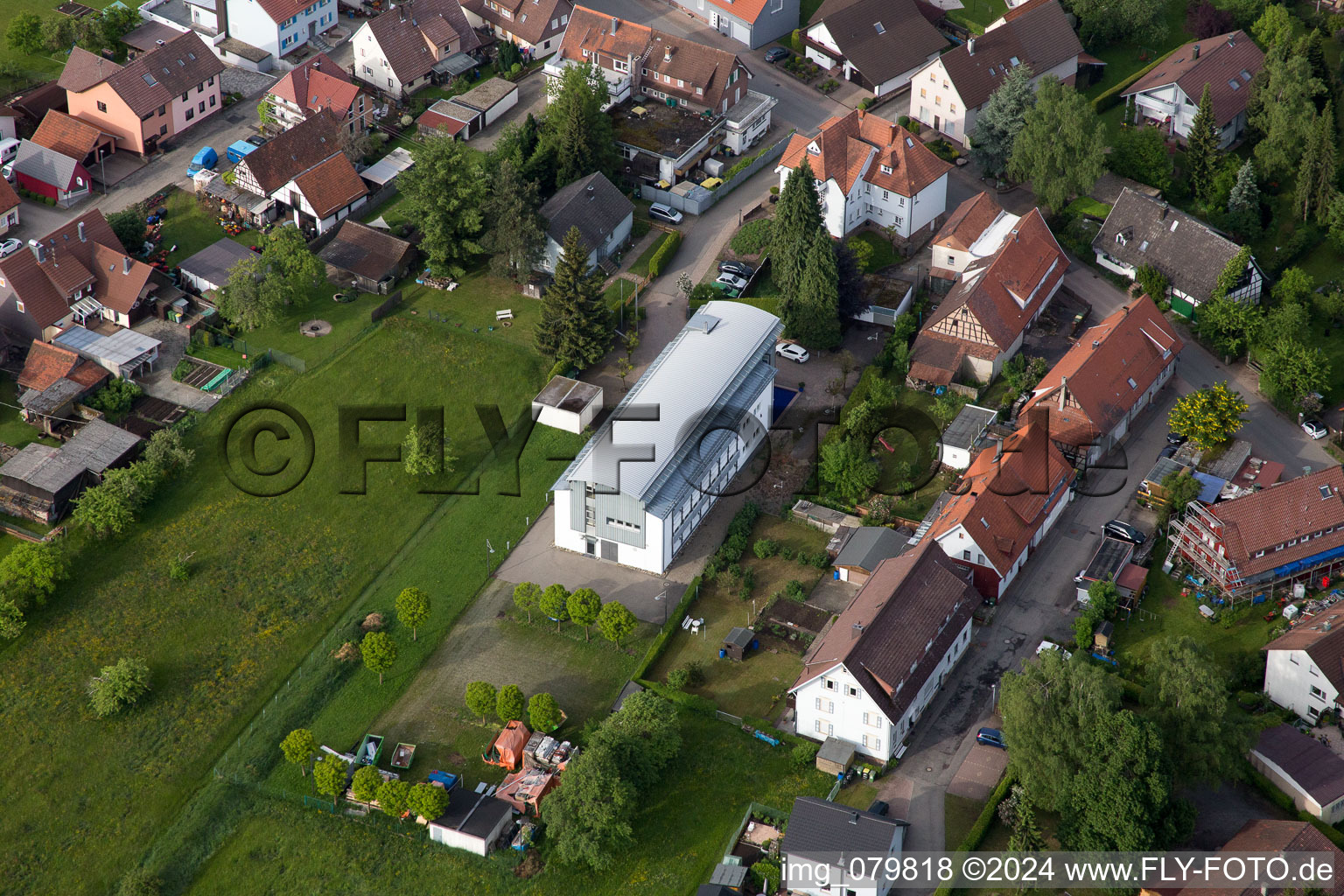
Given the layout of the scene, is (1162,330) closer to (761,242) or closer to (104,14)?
(761,242)

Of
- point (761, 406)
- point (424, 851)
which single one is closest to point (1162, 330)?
point (761, 406)

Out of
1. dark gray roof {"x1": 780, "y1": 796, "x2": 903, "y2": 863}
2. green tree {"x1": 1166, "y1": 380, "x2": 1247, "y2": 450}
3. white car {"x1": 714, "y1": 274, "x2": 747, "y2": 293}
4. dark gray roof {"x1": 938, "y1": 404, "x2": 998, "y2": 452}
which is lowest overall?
white car {"x1": 714, "y1": 274, "x2": 747, "y2": 293}

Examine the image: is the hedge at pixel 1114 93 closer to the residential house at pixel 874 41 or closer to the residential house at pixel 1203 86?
the residential house at pixel 1203 86

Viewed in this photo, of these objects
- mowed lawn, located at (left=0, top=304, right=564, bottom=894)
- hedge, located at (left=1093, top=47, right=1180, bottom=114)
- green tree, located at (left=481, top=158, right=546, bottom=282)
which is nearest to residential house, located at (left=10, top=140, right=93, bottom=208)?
mowed lawn, located at (left=0, top=304, right=564, bottom=894)

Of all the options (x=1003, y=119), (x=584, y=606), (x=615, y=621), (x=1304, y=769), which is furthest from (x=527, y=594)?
(x=1003, y=119)

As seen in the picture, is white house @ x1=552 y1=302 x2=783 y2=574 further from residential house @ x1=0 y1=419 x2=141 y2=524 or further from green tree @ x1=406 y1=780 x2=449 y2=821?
residential house @ x1=0 y1=419 x2=141 y2=524
